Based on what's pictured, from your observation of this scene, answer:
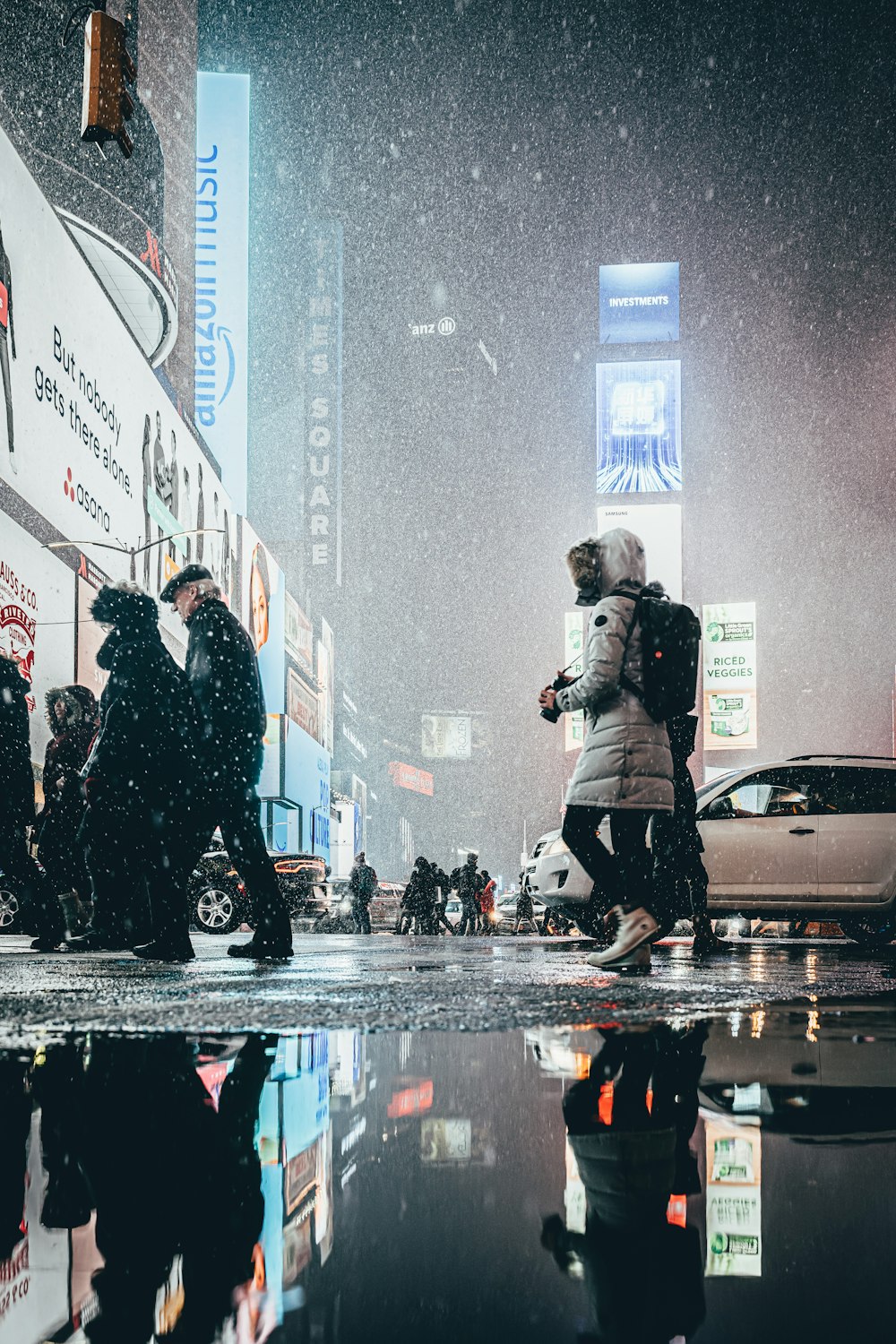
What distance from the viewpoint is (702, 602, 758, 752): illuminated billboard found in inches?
2152

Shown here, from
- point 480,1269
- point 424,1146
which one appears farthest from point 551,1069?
point 480,1269

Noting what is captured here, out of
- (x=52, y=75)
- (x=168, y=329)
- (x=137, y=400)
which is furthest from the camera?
(x=168, y=329)

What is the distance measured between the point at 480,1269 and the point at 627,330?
74225 mm

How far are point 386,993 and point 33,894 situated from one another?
467 centimetres

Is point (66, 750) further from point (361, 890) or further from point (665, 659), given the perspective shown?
point (361, 890)

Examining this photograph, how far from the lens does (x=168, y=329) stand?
89.2ft

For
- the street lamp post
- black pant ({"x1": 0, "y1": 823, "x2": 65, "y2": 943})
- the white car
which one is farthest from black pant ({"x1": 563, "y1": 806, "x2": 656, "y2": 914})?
the street lamp post

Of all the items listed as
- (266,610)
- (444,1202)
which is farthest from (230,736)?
(266,610)

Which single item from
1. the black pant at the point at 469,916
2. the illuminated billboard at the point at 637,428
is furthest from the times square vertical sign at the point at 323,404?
the black pant at the point at 469,916

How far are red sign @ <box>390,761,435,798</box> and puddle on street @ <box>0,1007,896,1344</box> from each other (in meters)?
161

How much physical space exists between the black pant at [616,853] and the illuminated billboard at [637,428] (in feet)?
202

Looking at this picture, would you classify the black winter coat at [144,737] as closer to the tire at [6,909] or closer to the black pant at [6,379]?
the tire at [6,909]

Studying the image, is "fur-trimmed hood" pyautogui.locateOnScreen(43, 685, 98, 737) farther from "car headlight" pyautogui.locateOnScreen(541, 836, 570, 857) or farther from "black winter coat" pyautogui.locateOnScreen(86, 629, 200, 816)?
"car headlight" pyautogui.locateOnScreen(541, 836, 570, 857)

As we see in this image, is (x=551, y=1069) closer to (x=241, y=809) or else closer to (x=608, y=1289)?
(x=608, y=1289)
